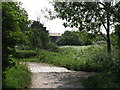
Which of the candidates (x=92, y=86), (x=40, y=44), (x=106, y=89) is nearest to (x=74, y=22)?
(x=92, y=86)

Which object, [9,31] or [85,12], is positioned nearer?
[9,31]

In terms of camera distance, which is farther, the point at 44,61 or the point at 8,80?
the point at 44,61

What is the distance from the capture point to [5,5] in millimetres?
6461

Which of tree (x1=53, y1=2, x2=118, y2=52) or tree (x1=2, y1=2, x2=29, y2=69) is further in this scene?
tree (x1=53, y1=2, x2=118, y2=52)

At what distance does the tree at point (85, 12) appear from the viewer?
35.0 ft

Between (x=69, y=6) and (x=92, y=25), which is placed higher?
(x=69, y=6)

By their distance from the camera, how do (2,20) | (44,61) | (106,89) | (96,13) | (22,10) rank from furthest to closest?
(44,61) < (96,13) < (22,10) < (2,20) < (106,89)

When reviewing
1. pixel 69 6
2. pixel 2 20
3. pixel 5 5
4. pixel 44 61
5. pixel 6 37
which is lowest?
pixel 44 61

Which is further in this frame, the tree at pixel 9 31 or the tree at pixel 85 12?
the tree at pixel 85 12

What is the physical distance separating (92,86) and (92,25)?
228 inches

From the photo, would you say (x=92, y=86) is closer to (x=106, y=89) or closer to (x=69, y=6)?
(x=106, y=89)

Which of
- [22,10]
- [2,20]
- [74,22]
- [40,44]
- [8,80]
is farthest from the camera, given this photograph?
[40,44]

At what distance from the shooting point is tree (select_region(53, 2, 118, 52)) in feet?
A: 35.0

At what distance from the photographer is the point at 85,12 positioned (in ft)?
36.7
